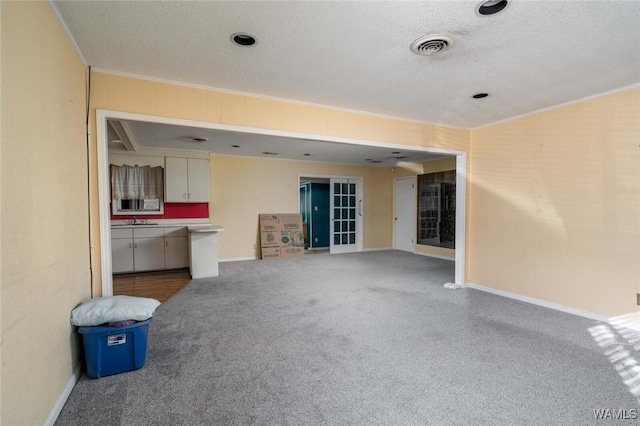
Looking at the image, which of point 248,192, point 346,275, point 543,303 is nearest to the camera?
point 543,303

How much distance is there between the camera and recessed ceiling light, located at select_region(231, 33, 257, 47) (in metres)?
2.18

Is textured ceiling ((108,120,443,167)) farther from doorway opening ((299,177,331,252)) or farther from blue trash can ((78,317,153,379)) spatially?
blue trash can ((78,317,153,379))

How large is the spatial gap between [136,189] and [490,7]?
644cm

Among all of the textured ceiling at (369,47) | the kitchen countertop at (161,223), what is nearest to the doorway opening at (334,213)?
the kitchen countertop at (161,223)

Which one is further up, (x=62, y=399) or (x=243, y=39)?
(x=243, y=39)

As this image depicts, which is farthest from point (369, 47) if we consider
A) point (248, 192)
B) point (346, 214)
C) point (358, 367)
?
point (346, 214)

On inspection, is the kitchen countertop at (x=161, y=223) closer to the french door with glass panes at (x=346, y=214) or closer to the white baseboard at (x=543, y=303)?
the french door with glass panes at (x=346, y=214)

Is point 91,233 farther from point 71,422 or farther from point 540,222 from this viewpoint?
point 540,222

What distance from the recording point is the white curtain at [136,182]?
6.01 m

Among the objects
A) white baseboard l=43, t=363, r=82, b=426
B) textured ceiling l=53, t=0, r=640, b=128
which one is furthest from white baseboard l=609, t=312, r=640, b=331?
white baseboard l=43, t=363, r=82, b=426

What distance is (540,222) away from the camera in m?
3.86

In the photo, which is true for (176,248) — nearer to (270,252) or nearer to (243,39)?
(270,252)

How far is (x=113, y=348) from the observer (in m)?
2.26

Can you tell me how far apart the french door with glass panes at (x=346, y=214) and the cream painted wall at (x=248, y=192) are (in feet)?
1.26
